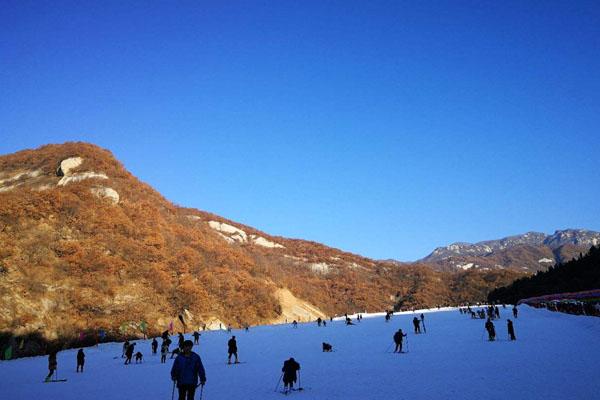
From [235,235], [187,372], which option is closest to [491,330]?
[187,372]

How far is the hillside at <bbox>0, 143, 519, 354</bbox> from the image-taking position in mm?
41969

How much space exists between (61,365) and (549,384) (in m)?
25.3

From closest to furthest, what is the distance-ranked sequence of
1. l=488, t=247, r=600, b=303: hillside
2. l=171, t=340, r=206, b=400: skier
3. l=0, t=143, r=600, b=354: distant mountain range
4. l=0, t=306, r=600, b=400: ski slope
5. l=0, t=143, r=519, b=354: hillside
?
l=171, t=340, r=206, b=400: skier
l=0, t=306, r=600, b=400: ski slope
l=0, t=143, r=519, b=354: hillside
l=0, t=143, r=600, b=354: distant mountain range
l=488, t=247, r=600, b=303: hillside

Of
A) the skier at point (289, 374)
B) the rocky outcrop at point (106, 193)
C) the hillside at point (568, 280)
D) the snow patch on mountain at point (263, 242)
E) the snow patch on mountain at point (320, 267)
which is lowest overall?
the skier at point (289, 374)

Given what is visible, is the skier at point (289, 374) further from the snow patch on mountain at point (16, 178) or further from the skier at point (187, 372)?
the snow patch on mountain at point (16, 178)

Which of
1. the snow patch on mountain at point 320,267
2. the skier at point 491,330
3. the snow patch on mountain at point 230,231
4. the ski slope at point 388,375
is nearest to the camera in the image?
the ski slope at point 388,375

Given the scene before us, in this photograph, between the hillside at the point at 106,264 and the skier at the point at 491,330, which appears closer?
the skier at the point at 491,330

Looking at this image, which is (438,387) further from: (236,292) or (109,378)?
(236,292)

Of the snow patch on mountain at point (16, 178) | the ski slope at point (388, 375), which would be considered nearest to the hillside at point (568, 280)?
the ski slope at point (388, 375)

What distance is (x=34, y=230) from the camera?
1960 inches

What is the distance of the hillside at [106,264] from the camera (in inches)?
1652

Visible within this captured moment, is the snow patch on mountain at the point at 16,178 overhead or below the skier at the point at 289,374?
overhead

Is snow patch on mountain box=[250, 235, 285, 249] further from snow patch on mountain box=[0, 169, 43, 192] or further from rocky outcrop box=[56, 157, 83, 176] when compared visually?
snow patch on mountain box=[0, 169, 43, 192]

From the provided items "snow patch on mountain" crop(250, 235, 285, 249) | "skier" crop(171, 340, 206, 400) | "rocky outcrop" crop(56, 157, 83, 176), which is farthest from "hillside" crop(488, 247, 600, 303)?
"rocky outcrop" crop(56, 157, 83, 176)
